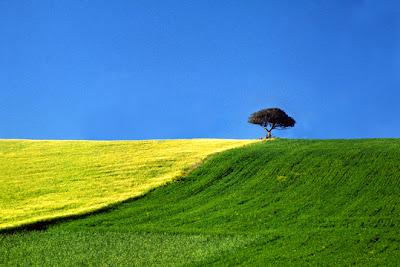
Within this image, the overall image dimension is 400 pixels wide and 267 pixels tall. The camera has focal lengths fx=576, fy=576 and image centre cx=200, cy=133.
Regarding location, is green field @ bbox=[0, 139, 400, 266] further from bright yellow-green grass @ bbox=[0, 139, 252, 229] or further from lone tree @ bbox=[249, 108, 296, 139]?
lone tree @ bbox=[249, 108, 296, 139]

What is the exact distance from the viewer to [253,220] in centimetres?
3456

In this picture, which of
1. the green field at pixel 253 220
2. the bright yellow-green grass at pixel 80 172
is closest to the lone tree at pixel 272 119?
the bright yellow-green grass at pixel 80 172

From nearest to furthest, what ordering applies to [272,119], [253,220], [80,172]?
[253,220] → [80,172] → [272,119]

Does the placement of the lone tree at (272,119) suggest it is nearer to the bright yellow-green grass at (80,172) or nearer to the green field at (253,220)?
the bright yellow-green grass at (80,172)

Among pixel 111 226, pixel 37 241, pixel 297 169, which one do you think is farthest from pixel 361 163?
pixel 37 241

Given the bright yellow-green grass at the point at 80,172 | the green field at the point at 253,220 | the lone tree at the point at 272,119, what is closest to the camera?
the green field at the point at 253,220

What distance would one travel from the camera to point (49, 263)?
28.0m

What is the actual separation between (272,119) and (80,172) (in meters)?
33.3

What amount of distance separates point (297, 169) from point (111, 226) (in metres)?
17.0

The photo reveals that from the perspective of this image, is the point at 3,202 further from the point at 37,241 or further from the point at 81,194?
the point at 37,241

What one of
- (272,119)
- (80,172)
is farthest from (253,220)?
(272,119)

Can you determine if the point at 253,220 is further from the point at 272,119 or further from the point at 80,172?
the point at 272,119

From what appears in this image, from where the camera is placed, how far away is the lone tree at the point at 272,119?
76.0m

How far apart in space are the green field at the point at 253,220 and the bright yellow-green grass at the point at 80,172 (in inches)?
87.9
